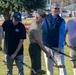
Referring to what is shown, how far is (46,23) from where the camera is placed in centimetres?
885

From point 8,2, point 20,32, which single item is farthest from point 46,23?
point 8,2

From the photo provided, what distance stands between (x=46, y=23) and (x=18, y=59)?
3.88ft

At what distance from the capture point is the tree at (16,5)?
122ft

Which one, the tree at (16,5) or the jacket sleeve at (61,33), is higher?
the jacket sleeve at (61,33)

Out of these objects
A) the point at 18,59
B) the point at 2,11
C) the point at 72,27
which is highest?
the point at 72,27

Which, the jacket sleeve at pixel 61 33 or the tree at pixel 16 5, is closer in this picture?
the jacket sleeve at pixel 61 33

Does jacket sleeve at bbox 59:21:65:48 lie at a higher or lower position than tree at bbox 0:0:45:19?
higher

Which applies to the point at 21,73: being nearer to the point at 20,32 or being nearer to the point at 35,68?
the point at 35,68

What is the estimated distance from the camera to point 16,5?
36906 mm

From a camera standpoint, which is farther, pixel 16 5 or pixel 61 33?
pixel 16 5

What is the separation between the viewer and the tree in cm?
3709

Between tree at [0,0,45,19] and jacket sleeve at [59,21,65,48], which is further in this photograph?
tree at [0,0,45,19]

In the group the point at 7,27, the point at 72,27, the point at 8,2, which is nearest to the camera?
the point at 7,27

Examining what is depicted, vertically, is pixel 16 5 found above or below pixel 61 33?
below
